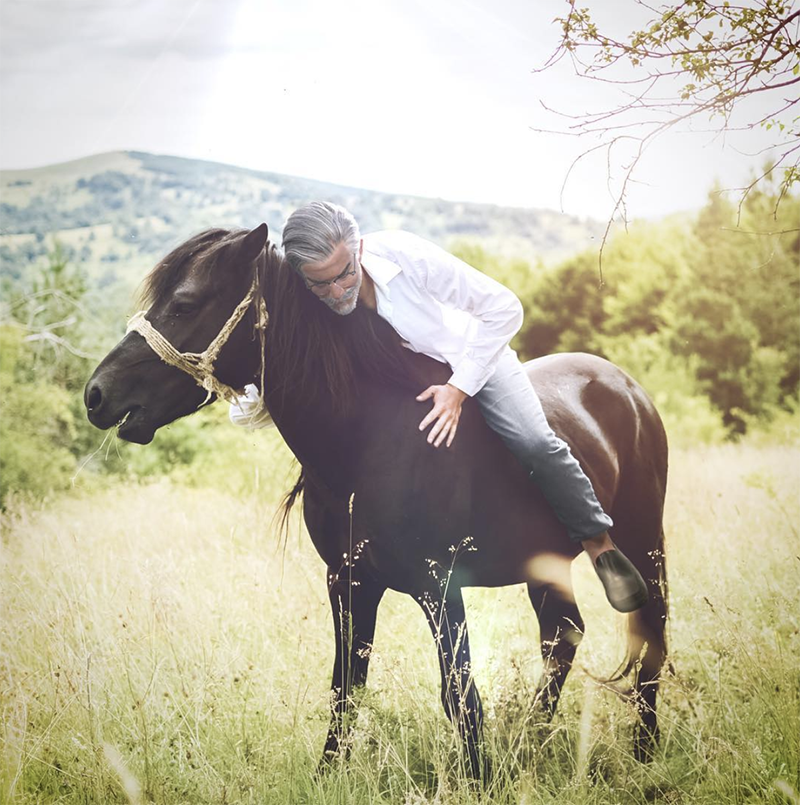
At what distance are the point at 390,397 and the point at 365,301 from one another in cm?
37

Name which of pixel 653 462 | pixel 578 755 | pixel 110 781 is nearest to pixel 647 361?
pixel 653 462

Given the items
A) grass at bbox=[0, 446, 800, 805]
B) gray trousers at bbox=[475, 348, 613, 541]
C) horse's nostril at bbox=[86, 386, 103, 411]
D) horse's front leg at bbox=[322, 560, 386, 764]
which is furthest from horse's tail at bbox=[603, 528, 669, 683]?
horse's nostril at bbox=[86, 386, 103, 411]

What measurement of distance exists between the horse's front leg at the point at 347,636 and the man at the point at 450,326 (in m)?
0.69

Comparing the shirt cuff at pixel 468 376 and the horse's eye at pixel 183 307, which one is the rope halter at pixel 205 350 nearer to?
the horse's eye at pixel 183 307

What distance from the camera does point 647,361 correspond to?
44.3 ft

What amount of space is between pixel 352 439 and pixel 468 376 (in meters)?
0.49

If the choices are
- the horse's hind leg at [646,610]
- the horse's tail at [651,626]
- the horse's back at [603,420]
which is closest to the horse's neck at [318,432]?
the horse's back at [603,420]

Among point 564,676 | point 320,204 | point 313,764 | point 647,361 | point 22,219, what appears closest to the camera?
point 320,204

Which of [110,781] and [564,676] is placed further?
[564,676]

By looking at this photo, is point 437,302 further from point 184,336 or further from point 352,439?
point 184,336

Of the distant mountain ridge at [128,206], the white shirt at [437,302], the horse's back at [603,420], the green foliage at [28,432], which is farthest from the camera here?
the distant mountain ridge at [128,206]

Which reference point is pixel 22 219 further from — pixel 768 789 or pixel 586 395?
pixel 768 789

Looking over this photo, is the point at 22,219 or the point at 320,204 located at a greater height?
the point at 320,204

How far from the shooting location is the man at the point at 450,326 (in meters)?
2.73
